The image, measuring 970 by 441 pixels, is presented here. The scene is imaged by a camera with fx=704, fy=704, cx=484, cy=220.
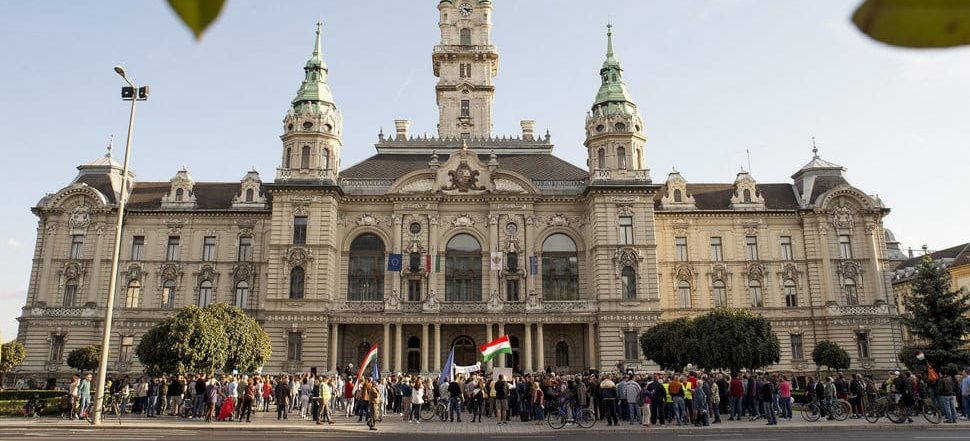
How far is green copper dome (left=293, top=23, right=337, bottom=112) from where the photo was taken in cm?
4494

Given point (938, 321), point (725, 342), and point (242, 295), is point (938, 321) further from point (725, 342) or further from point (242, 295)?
point (242, 295)

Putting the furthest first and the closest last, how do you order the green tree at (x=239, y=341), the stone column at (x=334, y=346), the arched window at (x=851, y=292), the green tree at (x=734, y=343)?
the arched window at (x=851, y=292)
the stone column at (x=334, y=346)
the green tree at (x=734, y=343)
the green tree at (x=239, y=341)

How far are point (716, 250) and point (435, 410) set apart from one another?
2714cm

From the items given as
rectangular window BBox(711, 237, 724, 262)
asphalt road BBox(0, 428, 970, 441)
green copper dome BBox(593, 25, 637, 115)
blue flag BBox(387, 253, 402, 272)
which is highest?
green copper dome BBox(593, 25, 637, 115)

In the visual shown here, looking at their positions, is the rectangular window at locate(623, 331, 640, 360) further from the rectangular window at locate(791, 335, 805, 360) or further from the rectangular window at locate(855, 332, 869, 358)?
the rectangular window at locate(855, 332, 869, 358)

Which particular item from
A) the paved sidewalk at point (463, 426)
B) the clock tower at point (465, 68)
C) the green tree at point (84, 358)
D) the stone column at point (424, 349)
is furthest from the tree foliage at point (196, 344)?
the clock tower at point (465, 68)

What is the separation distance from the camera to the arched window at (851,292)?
148 feet

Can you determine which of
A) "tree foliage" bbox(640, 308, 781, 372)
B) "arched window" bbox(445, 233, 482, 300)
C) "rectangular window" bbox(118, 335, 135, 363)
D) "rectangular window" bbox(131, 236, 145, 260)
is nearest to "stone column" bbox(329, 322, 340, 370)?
"arched window" bbox(445, 233, 482, 300)

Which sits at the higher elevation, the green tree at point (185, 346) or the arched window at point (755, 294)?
the arched window at point (755, 294)

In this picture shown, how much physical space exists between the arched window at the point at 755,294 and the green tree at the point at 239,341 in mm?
30869

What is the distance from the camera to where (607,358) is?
133 ft

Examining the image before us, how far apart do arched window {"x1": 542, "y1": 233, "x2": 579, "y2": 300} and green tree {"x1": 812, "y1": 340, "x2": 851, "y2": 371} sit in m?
14.3

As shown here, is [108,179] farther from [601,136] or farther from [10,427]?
[601,136]

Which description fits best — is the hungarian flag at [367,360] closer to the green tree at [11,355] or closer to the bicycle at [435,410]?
the bicycle at [435,410]
